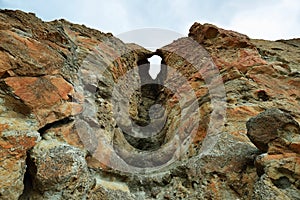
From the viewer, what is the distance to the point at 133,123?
44.3 feet

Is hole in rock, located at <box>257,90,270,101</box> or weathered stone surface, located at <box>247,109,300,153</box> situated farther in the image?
hole in rock, located at <box>257,90,270,101</box>

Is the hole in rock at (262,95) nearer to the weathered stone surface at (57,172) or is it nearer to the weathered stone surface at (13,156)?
the weathered stone surface at (57,172)

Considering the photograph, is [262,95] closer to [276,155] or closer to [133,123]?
[276,155]

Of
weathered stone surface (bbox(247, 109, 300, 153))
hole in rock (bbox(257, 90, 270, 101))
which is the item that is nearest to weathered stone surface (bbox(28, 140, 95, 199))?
weathered stone surface (bbox(247, 109, 300, 153))

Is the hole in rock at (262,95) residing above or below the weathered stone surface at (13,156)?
above

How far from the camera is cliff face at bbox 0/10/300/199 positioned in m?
6.20

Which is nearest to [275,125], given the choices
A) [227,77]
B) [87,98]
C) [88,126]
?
[227,77]

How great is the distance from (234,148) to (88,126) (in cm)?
478

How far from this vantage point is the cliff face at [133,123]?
6.20 m

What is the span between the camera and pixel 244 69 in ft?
37.6

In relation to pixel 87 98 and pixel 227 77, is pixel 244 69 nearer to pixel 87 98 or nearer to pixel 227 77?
pixel 227 77

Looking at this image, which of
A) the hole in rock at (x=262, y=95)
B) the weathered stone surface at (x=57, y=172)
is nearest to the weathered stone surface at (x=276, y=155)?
the hole in rock at (x=262, y=95)

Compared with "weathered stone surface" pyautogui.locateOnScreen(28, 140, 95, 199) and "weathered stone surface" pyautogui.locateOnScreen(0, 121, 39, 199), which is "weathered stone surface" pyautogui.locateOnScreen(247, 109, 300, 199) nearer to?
"weathered stone surface" pyautogui.locateOnScreen(28, 140, 95, 199)

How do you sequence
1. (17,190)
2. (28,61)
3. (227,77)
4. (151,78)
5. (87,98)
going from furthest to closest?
1. (151,78)
2. (227,77)
3. (87,98)
4. (28,61)
5. (17,190)
